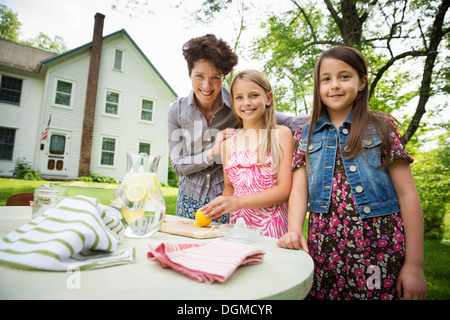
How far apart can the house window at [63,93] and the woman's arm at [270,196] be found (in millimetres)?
14166

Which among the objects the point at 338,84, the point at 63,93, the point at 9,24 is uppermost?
the point at 9,24

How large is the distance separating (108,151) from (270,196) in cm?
1359

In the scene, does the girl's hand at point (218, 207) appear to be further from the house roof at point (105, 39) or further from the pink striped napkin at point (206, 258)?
the house roof at point (105, 39)

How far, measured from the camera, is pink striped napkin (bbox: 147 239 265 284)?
67 cm

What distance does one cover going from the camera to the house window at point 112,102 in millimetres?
13914

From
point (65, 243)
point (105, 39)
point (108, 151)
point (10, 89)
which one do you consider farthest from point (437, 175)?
point (10, 89)

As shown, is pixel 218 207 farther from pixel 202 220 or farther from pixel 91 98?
pixel 91 98

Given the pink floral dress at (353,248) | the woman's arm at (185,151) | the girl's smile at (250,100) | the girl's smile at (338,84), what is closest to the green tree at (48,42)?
the woman's arm at (185,151)

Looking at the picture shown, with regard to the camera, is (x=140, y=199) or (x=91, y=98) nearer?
(x=140, y=199)

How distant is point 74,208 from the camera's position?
854 millimetres

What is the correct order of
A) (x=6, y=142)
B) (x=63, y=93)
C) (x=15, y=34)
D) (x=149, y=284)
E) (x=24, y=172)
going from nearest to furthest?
(x=149, y=284) → (x=24, y=172) → (x=6, y=142) → (x=63, y=93) → (x=15, y=34)

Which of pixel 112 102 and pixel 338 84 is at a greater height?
pixel 112 102

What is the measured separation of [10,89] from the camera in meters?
12.7

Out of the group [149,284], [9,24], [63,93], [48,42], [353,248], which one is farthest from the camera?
[48,42]
